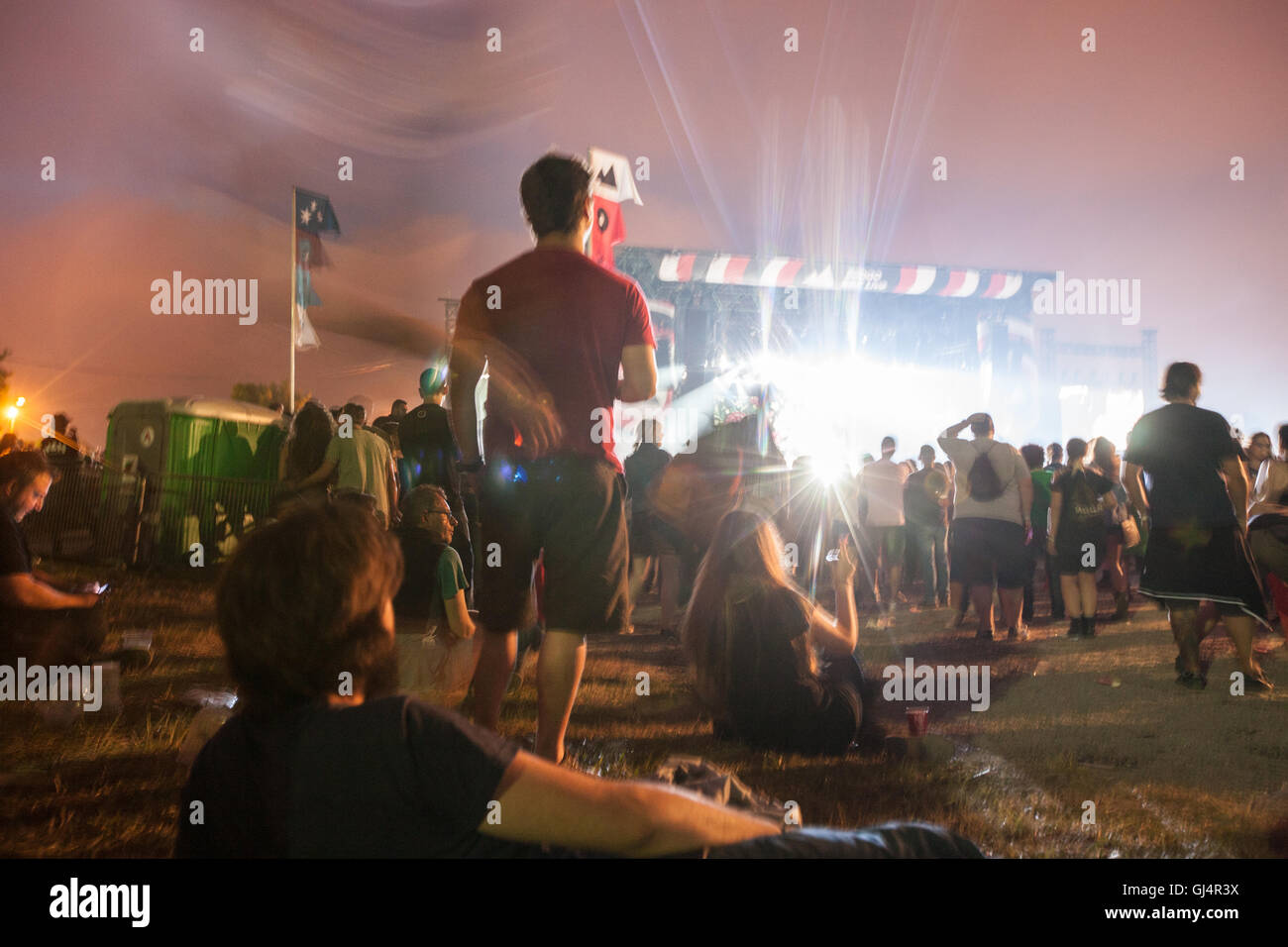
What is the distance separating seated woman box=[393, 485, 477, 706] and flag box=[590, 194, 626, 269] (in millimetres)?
1860

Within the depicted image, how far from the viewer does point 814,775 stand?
123 inches

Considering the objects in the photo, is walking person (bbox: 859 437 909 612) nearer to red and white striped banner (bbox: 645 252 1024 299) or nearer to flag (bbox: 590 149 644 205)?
flag (bbox: 590 149 644 205)

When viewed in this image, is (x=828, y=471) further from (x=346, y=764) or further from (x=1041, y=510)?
(x=346, y=764)

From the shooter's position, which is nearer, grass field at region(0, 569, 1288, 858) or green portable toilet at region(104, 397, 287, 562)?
grass field at region(0, 569, 1288, 858)

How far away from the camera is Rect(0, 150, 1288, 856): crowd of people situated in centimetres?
129

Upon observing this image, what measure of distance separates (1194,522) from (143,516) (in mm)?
10895

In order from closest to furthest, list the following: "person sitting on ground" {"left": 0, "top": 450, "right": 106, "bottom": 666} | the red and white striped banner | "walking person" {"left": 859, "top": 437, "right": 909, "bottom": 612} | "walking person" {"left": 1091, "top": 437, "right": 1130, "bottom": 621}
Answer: "person sitting on ground" {"left": 0, "top": 450, "right": 106, "bottom": 666} < "walking person" {"left": 1091, "top": 437, "right": 1130, "bottom": 621} < "walking person" {"left": 859, "top": 437, "right": 909, "bottom": 612} < the red and white striped banner

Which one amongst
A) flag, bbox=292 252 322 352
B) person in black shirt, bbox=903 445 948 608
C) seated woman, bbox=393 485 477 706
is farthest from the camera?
flag, bbox=292 252 322 352

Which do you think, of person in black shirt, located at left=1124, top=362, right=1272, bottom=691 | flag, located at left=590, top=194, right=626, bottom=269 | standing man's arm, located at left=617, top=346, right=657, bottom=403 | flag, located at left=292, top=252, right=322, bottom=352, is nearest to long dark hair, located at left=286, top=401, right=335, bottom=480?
flag, located at left=590, top=194, right=626, bottom=269

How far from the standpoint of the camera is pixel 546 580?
277 cm

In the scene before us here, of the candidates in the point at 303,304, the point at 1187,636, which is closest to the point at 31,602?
the point at 1187,636

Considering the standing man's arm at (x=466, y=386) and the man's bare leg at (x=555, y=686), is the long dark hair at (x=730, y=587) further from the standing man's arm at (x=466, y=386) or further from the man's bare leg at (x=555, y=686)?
the standing man's arm at (x=466, y=386)

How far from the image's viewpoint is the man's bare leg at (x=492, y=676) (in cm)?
280

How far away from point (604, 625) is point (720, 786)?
0.97 meters
